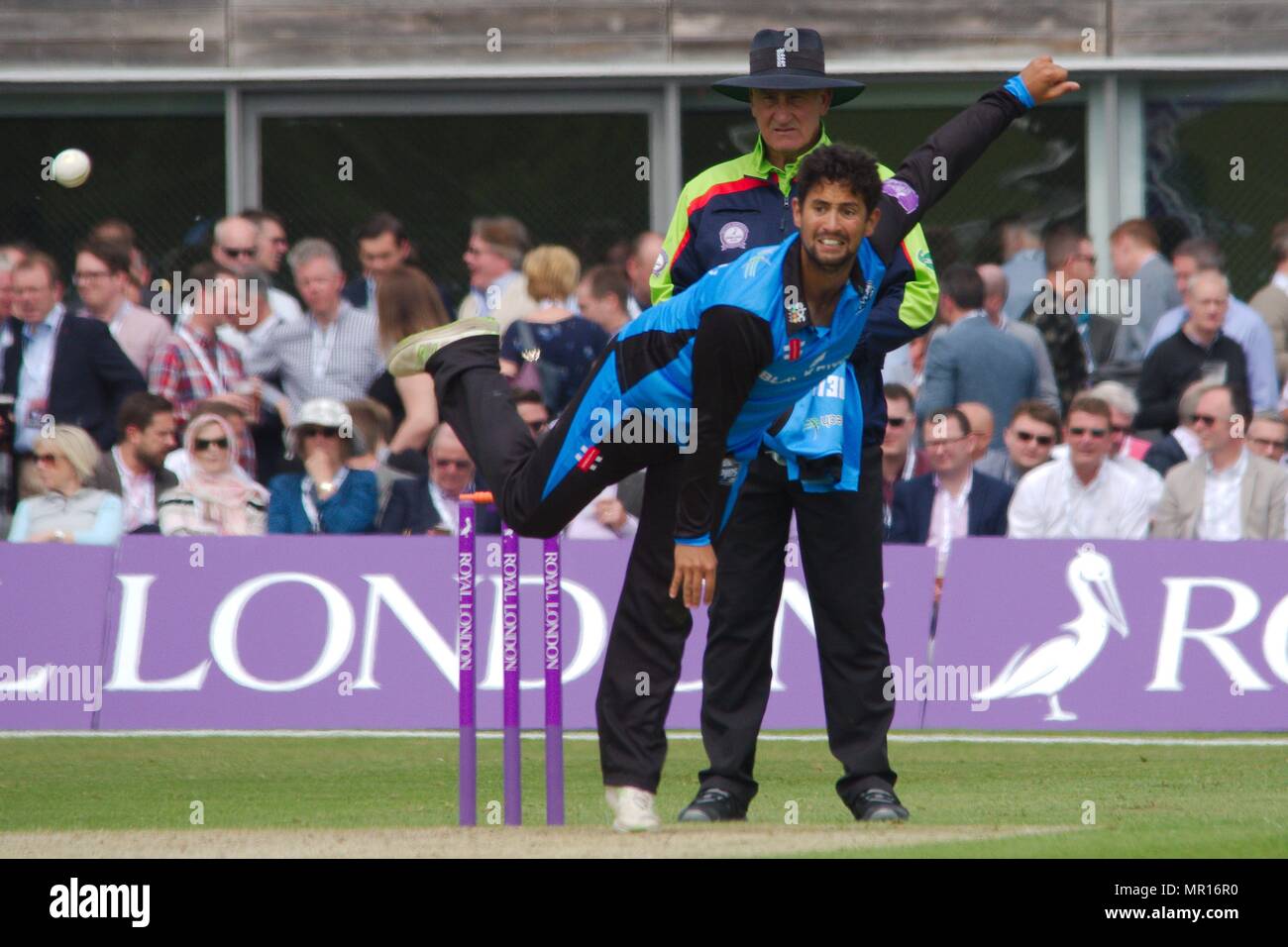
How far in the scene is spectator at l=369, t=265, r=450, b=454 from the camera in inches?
490

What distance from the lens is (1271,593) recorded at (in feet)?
35.9

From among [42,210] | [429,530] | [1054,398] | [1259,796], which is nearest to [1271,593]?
[1054,398]

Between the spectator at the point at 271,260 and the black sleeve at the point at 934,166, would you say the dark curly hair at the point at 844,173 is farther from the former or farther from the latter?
the spectator at the point at 271,260

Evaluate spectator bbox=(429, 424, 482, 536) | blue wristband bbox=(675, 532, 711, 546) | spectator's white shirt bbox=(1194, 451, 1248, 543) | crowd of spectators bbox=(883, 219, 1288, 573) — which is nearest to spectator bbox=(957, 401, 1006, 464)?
crowd of spectators bbox=(883, 219, 1288, 573)

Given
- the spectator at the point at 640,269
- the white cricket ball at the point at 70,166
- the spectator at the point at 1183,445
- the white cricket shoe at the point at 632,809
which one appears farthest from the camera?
the white cricket ball at the point at 70,166

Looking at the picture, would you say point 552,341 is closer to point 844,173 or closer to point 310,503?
point 310,503

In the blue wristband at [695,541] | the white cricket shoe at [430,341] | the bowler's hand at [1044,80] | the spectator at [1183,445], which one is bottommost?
the blue wristband at [695,541]

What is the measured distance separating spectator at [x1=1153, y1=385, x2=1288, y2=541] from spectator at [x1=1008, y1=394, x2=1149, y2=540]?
0.19 meters

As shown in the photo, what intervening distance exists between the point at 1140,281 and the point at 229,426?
18.2 ft

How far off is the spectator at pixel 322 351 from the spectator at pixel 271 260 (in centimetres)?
19

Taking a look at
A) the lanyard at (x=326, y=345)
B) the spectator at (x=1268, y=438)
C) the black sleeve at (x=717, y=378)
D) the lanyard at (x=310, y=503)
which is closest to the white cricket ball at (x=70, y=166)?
the lanyard at (x=326, y=345)

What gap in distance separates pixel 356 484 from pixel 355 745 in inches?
77.4

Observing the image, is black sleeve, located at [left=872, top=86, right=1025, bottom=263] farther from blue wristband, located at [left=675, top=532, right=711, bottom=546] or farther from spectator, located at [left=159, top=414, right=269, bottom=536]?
spectator, located at [left=159, top=414, right=269, bottom=536]

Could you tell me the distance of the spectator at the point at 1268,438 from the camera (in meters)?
12.0
